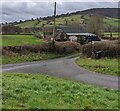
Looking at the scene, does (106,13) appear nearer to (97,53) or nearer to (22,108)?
(97,53)

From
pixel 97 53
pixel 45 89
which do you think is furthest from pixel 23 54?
pixel 45 89

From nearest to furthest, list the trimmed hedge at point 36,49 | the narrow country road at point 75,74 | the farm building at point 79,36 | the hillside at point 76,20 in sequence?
the narrow country road at point 75,74
the trimmed hedge at point 36,49
the farm building at point 79,36
the hillside at point 76,20

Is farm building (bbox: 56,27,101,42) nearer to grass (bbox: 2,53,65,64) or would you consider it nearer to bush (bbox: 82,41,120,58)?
grass (bbox: 2,53,65,64)

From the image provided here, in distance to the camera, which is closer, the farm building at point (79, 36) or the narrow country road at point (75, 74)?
the narrow country road at point (75, 74)

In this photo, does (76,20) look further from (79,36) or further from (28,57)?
(28,57)

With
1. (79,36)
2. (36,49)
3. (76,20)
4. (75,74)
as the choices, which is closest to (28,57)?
(36,49)

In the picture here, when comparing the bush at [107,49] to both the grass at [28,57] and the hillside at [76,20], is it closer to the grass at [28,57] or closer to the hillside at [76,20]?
the grass at [28,57]

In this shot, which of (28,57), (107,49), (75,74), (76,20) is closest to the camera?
(75,74)

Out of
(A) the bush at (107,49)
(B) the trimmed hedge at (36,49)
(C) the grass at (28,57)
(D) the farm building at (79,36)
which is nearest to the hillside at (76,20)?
(D) the farm building at (79,36)

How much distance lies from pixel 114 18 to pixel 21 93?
130172mm

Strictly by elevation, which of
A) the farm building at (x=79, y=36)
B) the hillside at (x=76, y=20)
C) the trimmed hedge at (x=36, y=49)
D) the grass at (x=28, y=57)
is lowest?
the grass at (x=28, y=57)

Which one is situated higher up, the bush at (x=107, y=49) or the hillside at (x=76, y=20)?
the hillside at (x=76, y=20)

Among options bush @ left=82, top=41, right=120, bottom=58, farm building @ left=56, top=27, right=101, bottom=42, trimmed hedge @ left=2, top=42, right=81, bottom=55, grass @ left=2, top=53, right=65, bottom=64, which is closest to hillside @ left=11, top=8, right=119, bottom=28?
farm building @ left=56, top=27, right=101, bottom=42

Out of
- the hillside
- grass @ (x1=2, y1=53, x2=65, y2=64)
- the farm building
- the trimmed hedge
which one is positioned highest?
the hillside
